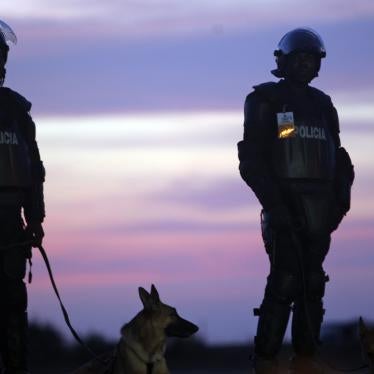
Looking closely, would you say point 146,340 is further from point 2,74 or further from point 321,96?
point 321,96

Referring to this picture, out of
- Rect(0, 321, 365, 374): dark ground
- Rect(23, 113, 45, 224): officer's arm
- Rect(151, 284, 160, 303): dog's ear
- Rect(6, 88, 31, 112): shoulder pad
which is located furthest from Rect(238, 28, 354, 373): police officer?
Rect(0, 321, 365, 374): dark ground

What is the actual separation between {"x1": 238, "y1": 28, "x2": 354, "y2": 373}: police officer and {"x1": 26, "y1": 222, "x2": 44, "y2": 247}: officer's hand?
5.33 feet

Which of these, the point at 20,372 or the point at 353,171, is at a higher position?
the point at 353,171

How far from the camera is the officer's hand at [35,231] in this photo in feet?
43.2

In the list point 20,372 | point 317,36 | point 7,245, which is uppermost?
point 317,36

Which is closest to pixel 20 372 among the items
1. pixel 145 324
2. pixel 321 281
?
pixel 145 324

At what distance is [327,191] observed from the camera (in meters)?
13.6

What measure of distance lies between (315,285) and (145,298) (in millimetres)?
1812

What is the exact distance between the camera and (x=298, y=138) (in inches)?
531

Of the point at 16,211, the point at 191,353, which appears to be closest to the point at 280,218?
the point at 16,211

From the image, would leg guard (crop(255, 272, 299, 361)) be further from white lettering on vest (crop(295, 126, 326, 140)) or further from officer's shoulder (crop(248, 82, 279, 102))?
officer's shoulder (crop(248, 82, 279, 102))

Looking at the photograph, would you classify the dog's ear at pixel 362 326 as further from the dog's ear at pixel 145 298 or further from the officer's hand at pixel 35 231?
the officer's hand at pixel 35 231

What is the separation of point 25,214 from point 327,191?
234 cm

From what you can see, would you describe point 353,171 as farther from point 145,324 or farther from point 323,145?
point 145,324
